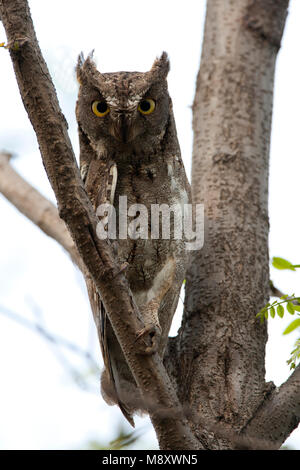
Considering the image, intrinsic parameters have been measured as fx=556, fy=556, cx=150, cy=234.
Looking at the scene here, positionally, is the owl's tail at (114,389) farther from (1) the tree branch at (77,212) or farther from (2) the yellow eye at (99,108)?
(2) the yellow eye at (99,108)

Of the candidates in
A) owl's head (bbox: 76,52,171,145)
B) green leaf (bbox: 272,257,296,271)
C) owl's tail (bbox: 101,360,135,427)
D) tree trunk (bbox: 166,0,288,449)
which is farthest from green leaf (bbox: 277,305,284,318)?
owl's head (bbox: 76,52,171,145)

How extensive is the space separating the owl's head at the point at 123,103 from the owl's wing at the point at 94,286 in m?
0.16

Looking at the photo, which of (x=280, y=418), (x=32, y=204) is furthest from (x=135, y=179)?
(x=280, y=418)

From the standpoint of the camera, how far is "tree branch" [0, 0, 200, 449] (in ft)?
5.68

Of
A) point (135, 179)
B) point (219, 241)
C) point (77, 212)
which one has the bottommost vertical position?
point (77, 212)

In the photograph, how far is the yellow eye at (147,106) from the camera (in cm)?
276

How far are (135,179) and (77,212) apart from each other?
42.9 inches

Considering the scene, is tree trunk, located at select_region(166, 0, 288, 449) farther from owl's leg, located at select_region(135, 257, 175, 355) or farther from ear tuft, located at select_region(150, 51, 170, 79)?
ear tuft, located at select_region(150, 51, 170, 79)

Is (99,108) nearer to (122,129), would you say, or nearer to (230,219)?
(122,129)

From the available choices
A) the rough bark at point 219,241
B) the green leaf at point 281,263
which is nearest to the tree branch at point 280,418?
the rough bark at point 219,241

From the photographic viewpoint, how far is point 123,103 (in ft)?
8.69

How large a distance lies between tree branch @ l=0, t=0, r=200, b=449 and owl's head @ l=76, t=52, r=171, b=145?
93 centimetres

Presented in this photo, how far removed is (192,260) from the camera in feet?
9.80
